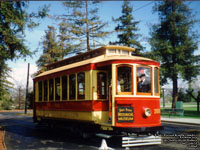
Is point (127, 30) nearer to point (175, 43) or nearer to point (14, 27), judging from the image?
point (175, 43)

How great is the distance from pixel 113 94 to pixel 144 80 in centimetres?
141

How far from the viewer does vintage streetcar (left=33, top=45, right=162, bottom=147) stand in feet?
30.9

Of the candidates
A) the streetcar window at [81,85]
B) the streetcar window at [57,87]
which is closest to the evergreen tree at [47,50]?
the streetcar window at [57,87]

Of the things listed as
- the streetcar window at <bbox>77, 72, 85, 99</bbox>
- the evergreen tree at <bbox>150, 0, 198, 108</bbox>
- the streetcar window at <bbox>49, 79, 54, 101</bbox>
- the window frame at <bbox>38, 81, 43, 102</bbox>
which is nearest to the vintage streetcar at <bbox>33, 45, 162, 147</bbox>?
the streetcar window at <bbox>77, 72, 85, 99</bbox>

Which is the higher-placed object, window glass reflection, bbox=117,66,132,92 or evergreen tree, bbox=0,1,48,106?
evergreen tree, bbox=0,1,48,106

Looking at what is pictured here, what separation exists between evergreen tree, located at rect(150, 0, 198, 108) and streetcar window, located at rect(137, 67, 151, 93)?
65.1 feet

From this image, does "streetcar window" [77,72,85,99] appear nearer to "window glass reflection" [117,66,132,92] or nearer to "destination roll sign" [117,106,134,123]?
"window glass reflection" [117,66,132,92]

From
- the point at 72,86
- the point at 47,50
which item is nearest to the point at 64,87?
the point at 72,86

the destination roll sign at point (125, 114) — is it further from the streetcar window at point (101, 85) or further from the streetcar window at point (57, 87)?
the streetcar window at point (57, 87)

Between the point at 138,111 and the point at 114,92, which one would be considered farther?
the point at 114,92

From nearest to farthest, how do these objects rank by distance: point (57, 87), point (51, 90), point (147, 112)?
1. point (147, 112)
2. point (57, 87)
3. point (51, 90)

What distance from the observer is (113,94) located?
9.62 meters

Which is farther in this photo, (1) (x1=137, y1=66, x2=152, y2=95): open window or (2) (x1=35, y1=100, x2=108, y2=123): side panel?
(2) (x1=35, y1=100, x2=108, y2=123): side panel

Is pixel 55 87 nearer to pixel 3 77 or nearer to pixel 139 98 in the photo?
pixel 139 98
